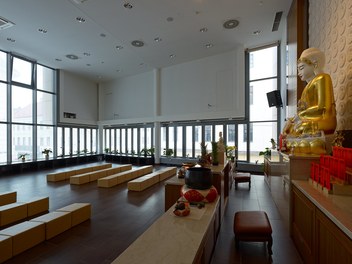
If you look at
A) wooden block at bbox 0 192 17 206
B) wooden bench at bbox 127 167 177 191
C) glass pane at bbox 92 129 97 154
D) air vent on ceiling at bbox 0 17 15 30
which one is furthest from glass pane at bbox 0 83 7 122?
wooden bench at bbox 127 167 177 191

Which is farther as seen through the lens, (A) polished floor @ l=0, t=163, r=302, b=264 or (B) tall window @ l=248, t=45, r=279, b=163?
(B) tall window @ l=248, t=45, r=279, b=163

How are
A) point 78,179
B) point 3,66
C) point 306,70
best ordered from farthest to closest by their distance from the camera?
1. point 3,66
2. point 78,179
3. point 306,70

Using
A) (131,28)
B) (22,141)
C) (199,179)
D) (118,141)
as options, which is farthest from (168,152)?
(199,179)

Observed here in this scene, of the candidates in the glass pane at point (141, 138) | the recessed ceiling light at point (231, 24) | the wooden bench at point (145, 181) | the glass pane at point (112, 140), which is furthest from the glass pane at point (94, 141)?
the recessed ceiling light at point (231, 24)

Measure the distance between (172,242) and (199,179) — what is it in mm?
875

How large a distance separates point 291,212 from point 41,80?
13.6m

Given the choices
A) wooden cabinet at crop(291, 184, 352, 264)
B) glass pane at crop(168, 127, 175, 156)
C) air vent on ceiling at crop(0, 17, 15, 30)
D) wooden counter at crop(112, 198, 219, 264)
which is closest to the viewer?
wooden counter at crop(112, 198, 219, 264)

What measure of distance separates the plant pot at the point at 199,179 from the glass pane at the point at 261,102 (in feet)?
26.8

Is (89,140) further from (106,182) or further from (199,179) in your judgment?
(199,179)

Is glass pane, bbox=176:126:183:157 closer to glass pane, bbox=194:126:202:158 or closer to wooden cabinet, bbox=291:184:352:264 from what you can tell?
glass pane, bbox=194:126:202:158

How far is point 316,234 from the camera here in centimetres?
198

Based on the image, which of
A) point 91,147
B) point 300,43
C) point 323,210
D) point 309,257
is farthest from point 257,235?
point 91,147

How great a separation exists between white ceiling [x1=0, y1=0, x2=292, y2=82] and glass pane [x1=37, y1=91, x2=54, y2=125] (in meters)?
2.03

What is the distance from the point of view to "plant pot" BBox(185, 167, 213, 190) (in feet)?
7.33
